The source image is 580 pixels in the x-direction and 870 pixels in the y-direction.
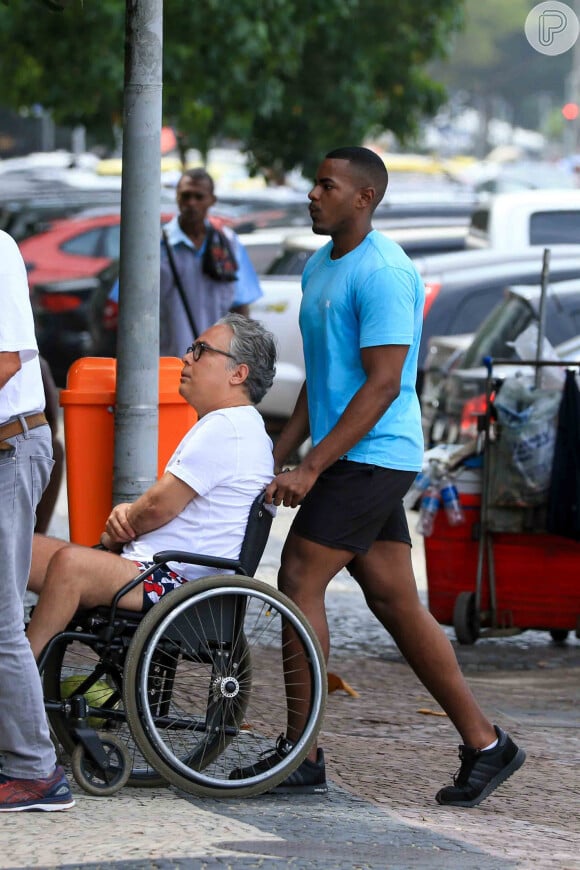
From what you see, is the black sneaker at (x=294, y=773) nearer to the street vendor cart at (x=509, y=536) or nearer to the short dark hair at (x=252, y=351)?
the short dark hair at (x=252, y=351)

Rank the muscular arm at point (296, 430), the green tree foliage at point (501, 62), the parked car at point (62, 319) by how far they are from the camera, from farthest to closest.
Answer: the green tree foliage at point (501, 62)
the parked car at point (62, 319)
the muscular arm at point (296, 430)

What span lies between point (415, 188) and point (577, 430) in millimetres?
24923

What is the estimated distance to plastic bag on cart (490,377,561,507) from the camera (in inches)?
287

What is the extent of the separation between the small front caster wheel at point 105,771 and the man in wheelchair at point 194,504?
0.31m

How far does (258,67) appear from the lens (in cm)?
1759

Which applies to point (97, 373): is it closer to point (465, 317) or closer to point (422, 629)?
point (422, 629)

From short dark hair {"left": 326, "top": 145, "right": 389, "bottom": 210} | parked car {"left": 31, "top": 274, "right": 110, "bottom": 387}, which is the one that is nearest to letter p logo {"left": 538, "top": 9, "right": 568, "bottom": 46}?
short dark hair {"left": 326, "top": 145, "right": 389, "bottom": 210}

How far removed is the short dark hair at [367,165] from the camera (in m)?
4.95

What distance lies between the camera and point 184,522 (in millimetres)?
4766

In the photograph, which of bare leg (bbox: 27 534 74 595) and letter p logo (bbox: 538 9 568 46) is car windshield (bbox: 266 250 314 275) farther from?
bare leg (bbox: 27 534 74 595)

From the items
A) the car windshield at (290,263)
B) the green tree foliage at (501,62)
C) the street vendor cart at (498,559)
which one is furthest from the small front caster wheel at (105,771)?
the green tree foliage at (501,62)

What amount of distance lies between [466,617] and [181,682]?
110 inches

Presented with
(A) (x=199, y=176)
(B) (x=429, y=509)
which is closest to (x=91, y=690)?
(B) (x=429, y=509)

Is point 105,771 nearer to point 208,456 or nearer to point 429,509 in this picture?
point 208,456
